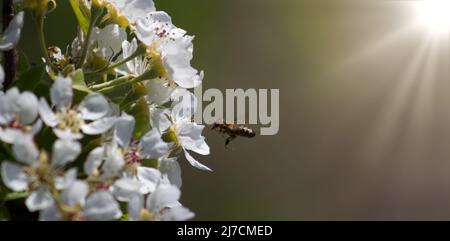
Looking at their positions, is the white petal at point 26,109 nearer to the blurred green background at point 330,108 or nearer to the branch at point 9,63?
A: the branch at point 9,63

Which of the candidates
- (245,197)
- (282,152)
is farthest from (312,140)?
(245,197)

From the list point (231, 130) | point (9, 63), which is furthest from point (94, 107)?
point (231, 130)

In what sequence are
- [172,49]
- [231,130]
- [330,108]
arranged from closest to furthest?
[172,49] → [231,130] → [330,108]

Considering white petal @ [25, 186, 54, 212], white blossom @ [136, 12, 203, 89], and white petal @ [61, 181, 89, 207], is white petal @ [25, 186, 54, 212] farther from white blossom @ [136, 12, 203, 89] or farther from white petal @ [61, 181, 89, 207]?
white blossom @ [136, 12, 203, 89]

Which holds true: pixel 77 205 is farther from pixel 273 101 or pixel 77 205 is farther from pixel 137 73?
pixel 273 101

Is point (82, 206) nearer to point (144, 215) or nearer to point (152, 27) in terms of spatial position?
point (144, 215)

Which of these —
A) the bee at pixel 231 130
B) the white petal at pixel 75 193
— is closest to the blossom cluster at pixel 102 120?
the white petal at pixel 75 193

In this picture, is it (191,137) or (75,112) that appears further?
(191,137)
